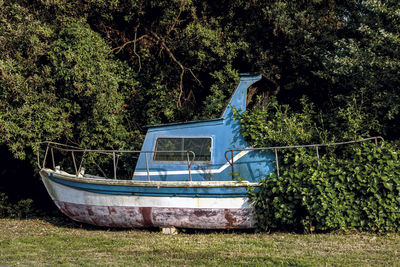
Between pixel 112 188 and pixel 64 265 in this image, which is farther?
pixel 112 188

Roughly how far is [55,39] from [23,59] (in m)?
1.26

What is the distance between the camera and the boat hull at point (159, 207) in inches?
406

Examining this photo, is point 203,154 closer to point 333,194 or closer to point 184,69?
point 333,194

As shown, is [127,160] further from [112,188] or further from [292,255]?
[292,255]

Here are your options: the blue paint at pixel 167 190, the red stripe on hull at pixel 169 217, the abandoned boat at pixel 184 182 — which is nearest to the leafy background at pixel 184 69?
the abandoned boat at pixel 184 182

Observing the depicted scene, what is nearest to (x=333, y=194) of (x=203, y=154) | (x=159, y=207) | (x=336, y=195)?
(x=336, y=195)

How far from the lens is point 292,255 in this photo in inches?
312

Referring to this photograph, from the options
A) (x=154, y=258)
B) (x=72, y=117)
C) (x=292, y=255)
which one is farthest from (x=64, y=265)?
(x=72, y=117)

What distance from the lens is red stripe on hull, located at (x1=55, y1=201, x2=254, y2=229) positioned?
10.4 metres

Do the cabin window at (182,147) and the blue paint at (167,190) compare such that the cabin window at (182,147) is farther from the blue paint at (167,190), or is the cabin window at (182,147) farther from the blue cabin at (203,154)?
the blue paint at (167,190)

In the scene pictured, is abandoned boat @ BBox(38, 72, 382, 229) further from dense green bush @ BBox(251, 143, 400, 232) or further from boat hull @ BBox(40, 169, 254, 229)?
dense green bush @ BBox(251, 143, 400, 232)

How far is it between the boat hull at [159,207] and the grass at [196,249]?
29 cm

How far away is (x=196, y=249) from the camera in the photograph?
8664 millimetres

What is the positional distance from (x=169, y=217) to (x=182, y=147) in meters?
1.79
